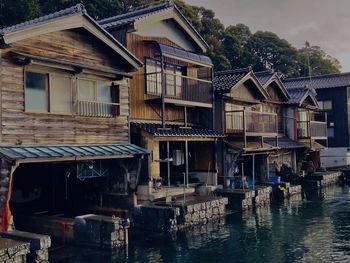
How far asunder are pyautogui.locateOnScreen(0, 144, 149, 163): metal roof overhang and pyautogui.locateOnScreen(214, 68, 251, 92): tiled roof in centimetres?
1044

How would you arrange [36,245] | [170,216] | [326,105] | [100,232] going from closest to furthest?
[36,245] → [100,232] → [170,216] → [326,105]

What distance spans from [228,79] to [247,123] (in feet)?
12.3

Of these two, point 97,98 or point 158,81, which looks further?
point 158,81

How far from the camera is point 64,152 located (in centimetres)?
1573

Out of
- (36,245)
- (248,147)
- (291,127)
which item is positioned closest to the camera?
(36,245)

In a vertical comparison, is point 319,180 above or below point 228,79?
below

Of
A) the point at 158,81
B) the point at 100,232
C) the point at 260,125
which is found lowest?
the point at 100,232

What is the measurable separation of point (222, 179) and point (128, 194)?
9388 millimetres

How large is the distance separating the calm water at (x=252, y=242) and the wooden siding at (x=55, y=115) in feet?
15.3

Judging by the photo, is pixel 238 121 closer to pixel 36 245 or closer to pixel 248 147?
pixel 248 147

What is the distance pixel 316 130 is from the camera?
39.8m

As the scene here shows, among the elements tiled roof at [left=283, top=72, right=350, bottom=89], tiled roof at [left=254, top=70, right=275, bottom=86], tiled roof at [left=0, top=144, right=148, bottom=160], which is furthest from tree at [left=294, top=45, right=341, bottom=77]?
tiled roof at [left=0, top=144, right=148, bottom=160]

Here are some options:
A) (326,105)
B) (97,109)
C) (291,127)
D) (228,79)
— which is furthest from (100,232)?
(326,105)

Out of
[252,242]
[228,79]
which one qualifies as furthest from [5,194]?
[228,79]
